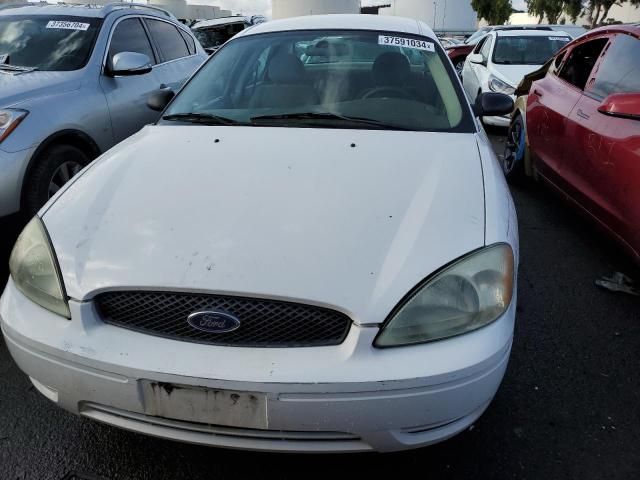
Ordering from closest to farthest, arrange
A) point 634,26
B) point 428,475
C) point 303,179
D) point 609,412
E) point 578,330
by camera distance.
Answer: point 428,475 < point 303,179 < point 609,412 < point 578,330 < point 634,26

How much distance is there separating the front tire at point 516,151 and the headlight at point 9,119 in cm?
411

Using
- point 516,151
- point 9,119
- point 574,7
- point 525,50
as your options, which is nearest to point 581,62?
point 516,151

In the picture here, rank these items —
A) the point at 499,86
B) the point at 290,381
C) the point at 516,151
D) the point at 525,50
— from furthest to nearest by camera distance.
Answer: the point at 525,50
the point at 499,86
the point at 516,151
the point at 290,381

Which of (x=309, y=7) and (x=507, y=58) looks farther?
(x=309, y=7)

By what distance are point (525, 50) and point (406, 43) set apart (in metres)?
6.64

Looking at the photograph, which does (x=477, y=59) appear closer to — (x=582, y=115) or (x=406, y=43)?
(x=582, y=115)

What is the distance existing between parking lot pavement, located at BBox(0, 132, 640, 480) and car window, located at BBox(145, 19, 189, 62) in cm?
362

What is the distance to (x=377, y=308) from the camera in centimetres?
155

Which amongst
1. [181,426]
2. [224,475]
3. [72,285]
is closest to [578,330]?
[224,475]

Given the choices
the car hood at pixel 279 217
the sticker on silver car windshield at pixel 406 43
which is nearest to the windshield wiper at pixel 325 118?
the car hood at pixel 279 217

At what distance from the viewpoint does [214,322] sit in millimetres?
1590

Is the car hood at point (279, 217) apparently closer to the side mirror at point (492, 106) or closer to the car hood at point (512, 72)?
the side mirror at point (492, 106)

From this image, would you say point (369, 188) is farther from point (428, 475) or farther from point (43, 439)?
point (43, 439)

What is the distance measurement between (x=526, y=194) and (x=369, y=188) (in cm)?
361
